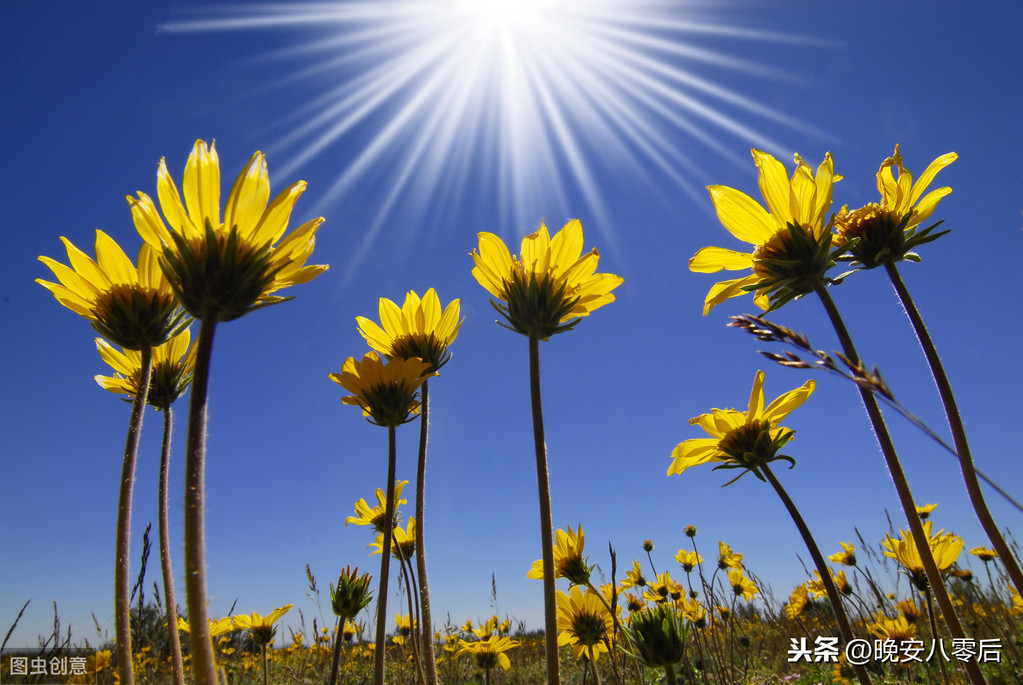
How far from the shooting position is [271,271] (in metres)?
1.25

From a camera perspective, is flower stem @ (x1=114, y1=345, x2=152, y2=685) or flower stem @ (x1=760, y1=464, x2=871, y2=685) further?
flower stem @ (x1=760, y1=464, x2=871, y2=685)

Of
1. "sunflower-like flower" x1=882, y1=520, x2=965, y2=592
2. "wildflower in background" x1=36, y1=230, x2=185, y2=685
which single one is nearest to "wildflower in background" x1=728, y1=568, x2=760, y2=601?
"sunflower-like flower" x1=882, y1=520, x2=965, y2=592

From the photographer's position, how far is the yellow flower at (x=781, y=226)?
1.98 m

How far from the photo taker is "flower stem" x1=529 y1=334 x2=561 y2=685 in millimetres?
1338

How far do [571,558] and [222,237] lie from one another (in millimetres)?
2878

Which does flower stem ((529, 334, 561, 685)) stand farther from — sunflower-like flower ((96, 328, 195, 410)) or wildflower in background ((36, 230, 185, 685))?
sunflower-like flower ((96, 328, 195, 410))

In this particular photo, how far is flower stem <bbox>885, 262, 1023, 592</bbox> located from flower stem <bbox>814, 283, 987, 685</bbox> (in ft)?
0.54

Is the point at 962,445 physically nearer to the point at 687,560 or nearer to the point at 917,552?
the point at 917,552

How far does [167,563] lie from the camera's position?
1.75m

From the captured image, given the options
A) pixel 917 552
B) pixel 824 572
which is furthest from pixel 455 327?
pixel 917 552

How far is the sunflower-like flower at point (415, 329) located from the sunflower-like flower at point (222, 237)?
1123 millimetres

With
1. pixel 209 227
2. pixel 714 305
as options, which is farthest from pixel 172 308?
pixel 714 305

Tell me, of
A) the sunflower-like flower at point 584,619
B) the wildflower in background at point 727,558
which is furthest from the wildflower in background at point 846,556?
the sunflower-like flower at point 584,619

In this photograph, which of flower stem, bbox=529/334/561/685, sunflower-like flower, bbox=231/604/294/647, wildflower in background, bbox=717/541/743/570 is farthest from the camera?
wildflower in background, bbox=717/541/743/570
